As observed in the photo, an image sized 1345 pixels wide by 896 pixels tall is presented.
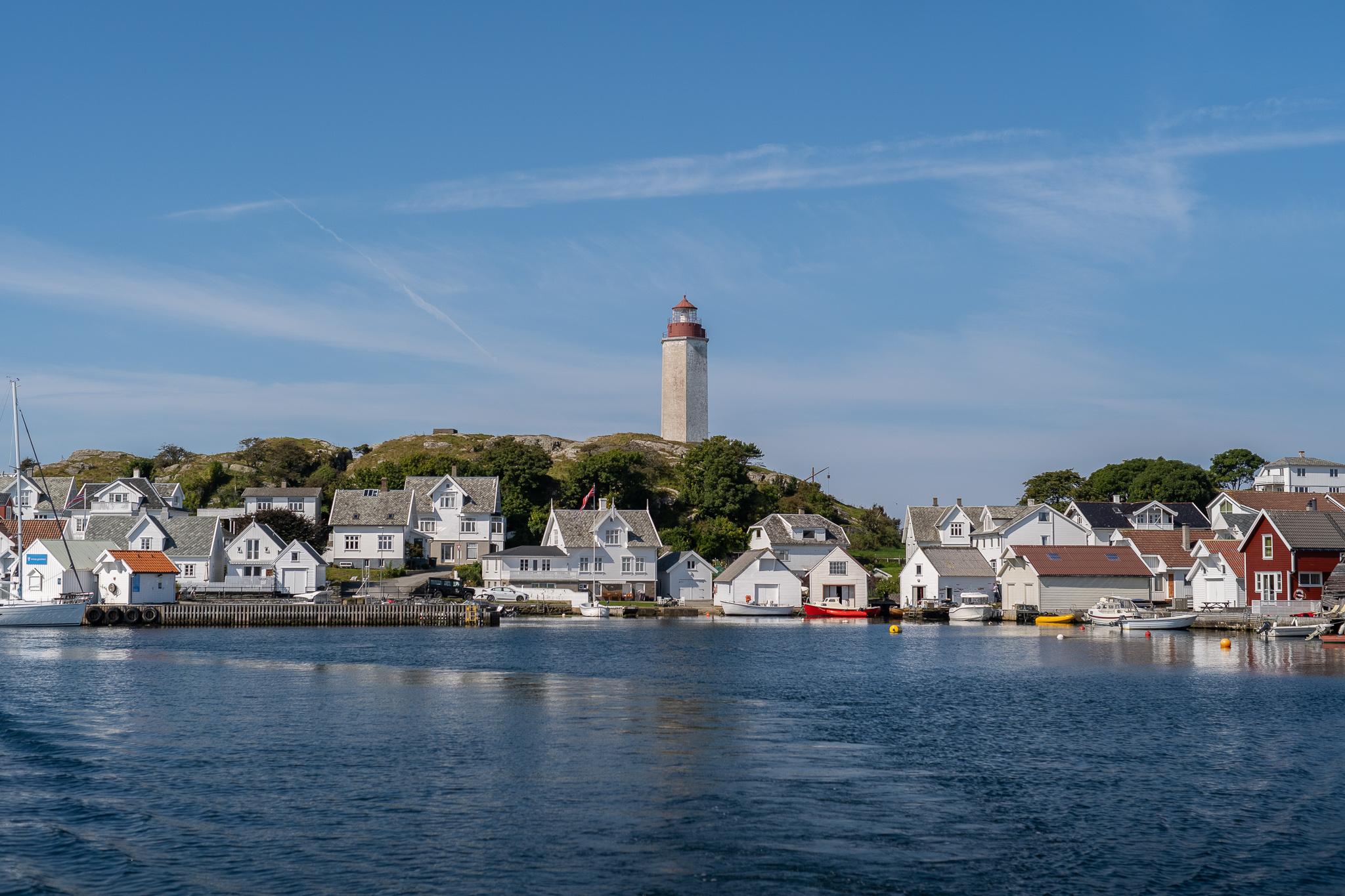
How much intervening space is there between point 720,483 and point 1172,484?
49.5m

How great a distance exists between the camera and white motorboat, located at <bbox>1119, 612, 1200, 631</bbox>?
3263 inches

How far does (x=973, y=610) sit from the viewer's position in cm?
9694

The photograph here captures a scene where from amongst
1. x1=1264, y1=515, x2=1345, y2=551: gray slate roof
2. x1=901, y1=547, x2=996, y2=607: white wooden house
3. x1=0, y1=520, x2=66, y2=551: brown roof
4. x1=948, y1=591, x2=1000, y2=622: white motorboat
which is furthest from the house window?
x1=0, y1=520, x2=66, y2=551: brown roof

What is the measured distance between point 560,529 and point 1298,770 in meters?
82.1

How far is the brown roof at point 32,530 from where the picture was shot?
306 feet

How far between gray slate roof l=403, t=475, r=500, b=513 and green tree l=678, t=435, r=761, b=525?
21594mm

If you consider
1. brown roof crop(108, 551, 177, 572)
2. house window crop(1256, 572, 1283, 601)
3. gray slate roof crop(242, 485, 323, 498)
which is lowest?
house window crop(1256, 572, 1283, 601)

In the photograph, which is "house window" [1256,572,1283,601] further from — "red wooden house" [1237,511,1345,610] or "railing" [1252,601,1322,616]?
"railing" [1252,601,1322,616]

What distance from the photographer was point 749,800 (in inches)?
1031

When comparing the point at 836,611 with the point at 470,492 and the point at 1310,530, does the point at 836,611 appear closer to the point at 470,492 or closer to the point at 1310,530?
the point at 1310,530

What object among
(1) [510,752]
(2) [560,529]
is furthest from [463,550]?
(1) [510,752]

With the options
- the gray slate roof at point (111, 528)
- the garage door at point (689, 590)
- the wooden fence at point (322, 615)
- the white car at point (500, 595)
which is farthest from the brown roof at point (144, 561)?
the garage door at point (689, 590)

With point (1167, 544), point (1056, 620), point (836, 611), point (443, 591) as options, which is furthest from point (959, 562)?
point (443, 591)

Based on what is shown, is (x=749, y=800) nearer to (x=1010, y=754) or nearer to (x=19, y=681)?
(x=1010, y=754)
